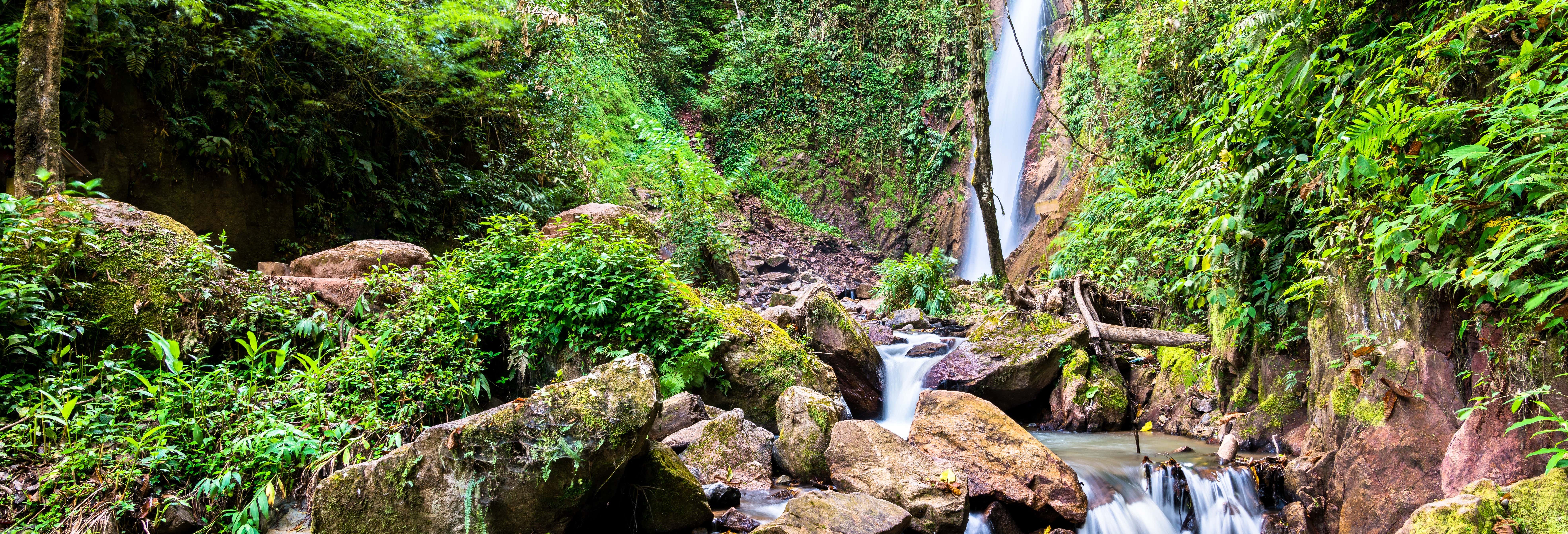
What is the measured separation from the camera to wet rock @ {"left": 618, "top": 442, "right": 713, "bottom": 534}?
12.7ft

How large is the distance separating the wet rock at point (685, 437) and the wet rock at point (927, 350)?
14.1 feet

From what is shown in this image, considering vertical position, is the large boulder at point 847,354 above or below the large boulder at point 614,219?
below

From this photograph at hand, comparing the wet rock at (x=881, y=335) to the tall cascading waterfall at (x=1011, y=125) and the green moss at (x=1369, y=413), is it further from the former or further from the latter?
the tall cascading waterfall at (x=1011, y=125)

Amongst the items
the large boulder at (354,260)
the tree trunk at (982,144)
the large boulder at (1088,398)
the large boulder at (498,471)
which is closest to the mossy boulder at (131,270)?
the large boulder at (354,260)

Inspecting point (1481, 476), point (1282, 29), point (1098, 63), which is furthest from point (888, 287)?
point (1481, 476)

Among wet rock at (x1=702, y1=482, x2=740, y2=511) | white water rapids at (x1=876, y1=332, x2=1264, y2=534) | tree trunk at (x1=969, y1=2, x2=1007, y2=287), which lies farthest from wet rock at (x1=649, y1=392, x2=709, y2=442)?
tree trunk at (x1=969, y1=2, x2=1007, y2=287)

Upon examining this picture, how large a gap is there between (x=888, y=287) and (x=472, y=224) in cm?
715

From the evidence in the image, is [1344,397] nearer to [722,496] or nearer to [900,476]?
[900,476]

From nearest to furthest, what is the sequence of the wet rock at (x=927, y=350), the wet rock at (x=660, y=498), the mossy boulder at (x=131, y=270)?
1. the wet rock at (x=660, y=498)
2. the mossy boulder at (x=131, y=270)
3. the wet rock at (x=927, y=350)

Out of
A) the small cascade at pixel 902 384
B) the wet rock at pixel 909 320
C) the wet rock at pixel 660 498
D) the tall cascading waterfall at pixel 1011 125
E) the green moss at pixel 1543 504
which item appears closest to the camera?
the green moss at pixel 1543 504

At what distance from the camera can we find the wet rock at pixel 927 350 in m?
8.88

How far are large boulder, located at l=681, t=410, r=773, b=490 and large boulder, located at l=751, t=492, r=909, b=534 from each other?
2.56ft

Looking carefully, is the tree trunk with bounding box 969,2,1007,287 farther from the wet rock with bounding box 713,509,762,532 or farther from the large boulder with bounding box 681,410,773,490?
the wet rock with bounding box 713,509,762,532

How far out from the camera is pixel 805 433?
5203mm
